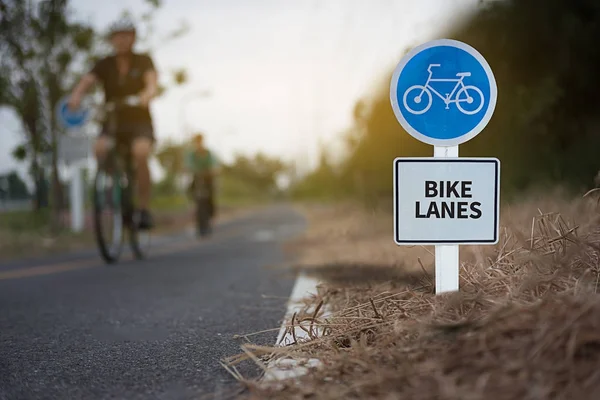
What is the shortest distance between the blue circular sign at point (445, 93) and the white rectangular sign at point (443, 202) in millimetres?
125

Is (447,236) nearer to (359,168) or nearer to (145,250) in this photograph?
(145,250)

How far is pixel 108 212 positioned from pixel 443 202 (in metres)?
5.05

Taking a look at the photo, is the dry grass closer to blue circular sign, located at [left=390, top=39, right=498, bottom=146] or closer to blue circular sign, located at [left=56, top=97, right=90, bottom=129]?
blue circular sign, located at [left=390, top=39, right=498, bottom=146]

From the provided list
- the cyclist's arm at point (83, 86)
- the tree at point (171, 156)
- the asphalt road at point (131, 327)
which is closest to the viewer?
the asphalt road at point (131, 327)

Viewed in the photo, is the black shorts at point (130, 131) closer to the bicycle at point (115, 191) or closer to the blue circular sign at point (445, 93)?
the bicycle at point (115, 191)

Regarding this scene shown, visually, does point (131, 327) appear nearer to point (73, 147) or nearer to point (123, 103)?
point (123, 103)

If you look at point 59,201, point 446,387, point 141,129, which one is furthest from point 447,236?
point 59,201

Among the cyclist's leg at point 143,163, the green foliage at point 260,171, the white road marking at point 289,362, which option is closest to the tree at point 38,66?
the cyclist's leg at point 143,163

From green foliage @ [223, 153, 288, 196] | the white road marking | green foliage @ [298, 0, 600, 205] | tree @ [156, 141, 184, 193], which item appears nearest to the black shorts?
green foliage @ [298, 0, 600, 205]

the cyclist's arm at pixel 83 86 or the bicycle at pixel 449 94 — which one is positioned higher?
the cyclist's arm at pixel 83 86

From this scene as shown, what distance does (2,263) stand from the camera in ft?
23.9

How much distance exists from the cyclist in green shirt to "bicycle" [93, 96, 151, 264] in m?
5.14

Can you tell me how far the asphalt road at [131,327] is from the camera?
214 cm

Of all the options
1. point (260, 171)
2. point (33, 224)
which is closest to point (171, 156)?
point (33, 224)
